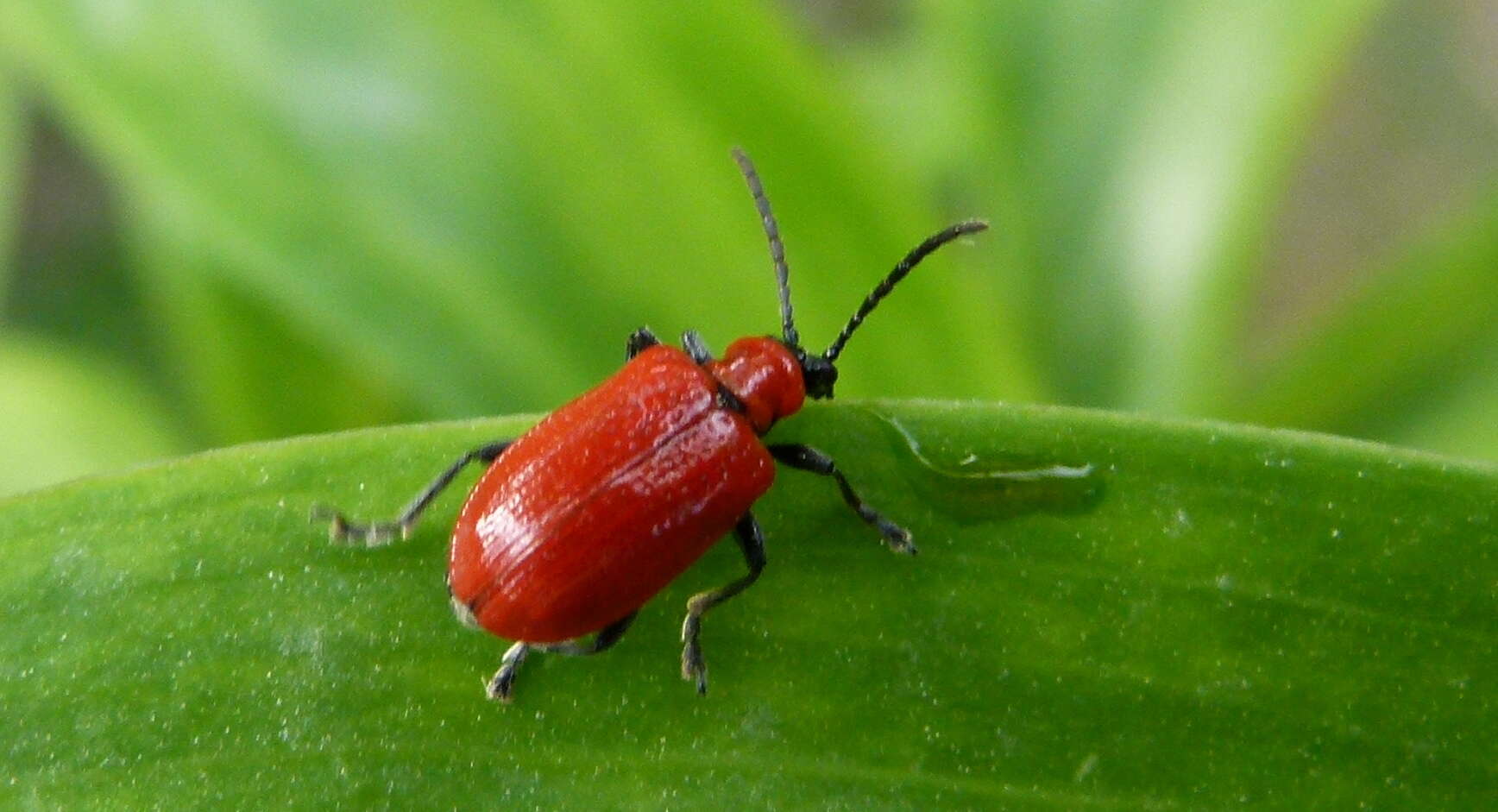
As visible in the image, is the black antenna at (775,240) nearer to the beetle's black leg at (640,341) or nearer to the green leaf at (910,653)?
the beetle's black leg at (640,341)

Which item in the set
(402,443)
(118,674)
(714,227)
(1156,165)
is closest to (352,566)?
(402,443)

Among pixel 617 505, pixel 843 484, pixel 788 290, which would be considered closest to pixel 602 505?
pixel 617 505

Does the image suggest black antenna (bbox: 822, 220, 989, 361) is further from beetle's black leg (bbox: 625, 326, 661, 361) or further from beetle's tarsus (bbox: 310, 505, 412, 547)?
beetle's tarsus (bbox: 310, 505, 412, 547)

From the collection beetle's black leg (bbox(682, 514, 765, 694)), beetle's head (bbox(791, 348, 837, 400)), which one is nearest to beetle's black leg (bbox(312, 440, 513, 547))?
beetle's black leg (bbox(682, 514, 765, 694))

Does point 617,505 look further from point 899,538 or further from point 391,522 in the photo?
point 899,538

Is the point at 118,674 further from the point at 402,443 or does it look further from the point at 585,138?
the point at 585,138

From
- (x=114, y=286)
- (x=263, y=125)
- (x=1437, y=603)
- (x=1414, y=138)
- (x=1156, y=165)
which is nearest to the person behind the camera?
(x=1437, y=603)

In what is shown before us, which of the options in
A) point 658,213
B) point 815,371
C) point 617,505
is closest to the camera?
point 617,505
